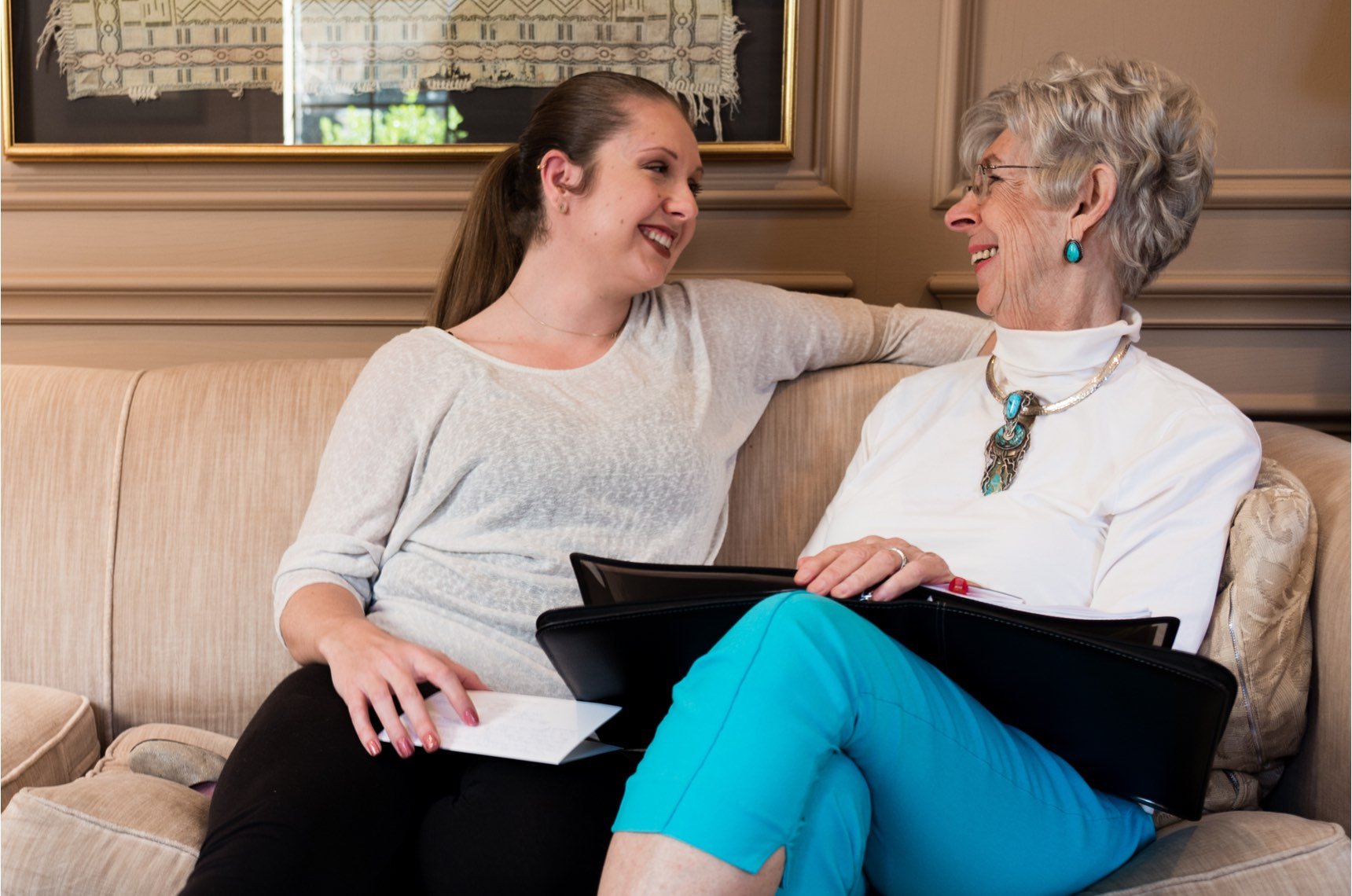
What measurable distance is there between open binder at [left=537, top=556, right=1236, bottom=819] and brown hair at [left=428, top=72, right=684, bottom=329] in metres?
0.69

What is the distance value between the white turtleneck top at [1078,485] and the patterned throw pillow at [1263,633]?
32 millimetres

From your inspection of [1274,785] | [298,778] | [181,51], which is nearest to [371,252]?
[181,51]

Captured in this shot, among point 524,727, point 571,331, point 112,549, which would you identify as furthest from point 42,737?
point 571,331

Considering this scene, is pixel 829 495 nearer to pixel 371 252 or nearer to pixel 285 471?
pixel 285 471

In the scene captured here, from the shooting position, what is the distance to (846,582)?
44.5 inches

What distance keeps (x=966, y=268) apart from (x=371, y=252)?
Answer: 1040mm

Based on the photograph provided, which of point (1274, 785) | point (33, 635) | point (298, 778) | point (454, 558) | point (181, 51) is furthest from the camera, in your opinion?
point (181, 51)

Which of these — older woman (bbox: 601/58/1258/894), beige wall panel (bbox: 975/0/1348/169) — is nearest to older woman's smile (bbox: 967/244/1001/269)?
older woman (bbox: 601/58/1258/894)

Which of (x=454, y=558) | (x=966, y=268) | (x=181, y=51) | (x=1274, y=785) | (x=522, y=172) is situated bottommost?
(x=1274, y=785)

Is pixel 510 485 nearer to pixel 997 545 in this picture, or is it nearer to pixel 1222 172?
pixel 997 545

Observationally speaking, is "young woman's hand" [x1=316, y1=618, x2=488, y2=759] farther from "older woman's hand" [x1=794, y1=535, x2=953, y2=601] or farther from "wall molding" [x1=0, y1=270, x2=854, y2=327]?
"wall molding" [x1=0, y1=270, x2=854, y2=327]

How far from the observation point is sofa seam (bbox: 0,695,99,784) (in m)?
1.39

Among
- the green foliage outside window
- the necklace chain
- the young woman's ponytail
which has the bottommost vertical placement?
the necklace chain

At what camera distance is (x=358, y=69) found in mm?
1959
